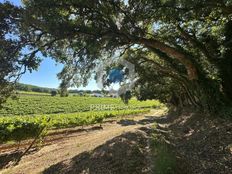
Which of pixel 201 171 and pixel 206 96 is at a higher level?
pixel 206 96

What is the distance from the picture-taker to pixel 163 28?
16875 mm

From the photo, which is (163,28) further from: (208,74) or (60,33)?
(60,33)

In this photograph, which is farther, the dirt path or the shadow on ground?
the dirt path

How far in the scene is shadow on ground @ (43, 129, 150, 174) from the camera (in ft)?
26.9

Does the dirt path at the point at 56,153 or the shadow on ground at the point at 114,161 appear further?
the dirt path at the point at 56,153

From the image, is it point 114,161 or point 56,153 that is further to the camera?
point 56,153

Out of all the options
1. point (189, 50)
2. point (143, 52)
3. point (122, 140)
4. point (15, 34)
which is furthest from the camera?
point (143, 52)

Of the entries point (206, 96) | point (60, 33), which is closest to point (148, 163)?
point (60, 33)

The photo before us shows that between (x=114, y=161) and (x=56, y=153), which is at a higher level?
(x=114, y=161)

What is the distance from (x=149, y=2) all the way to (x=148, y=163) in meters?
5.71

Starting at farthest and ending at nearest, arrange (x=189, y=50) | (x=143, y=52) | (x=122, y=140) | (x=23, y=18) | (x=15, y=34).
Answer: (x=143, y=52) → (x=189, y=50) → (x=122, y=140) → (x=15, y=34) → (x=23, y=18)

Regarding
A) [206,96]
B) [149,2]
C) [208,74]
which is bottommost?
[206,96]

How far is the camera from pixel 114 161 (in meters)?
8.88

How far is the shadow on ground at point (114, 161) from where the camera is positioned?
26.9 feet
